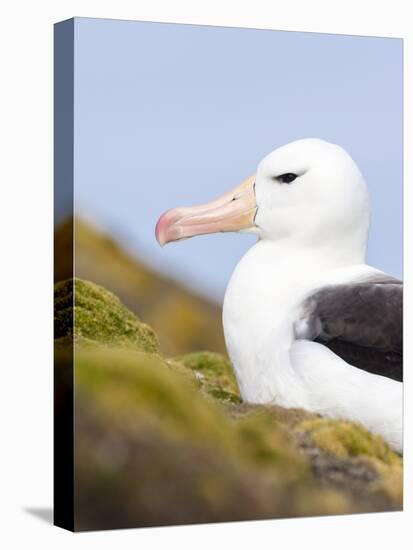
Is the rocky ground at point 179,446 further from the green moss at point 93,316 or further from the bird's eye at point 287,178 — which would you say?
the bird's eye at point 287,178

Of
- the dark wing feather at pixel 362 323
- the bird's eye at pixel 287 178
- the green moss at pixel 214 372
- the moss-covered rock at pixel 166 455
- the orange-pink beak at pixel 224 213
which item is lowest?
the moss-covered rock at pixel 166 455

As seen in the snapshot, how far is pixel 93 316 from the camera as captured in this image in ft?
36.1

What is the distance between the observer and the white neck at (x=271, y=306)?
37.2 ft

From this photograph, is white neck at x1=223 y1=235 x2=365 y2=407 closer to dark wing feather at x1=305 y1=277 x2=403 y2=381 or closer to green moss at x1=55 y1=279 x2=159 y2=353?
dark wing feather at x1=305 y1=277 x2=403 y2=381

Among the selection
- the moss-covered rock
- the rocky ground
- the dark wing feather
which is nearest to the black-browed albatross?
the dark wing feather

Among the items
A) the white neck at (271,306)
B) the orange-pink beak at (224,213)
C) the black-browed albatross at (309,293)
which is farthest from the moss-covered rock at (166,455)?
the orange-pink beak at (224,213)

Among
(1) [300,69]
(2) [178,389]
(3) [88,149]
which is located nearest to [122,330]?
(2) [178,389]

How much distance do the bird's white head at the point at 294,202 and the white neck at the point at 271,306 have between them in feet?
0.35

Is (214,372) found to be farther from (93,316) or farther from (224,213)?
(93,316)

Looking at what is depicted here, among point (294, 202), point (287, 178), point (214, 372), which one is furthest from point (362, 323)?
point (214, 372)

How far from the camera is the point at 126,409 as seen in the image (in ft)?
34.7

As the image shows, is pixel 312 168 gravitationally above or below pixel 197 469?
above

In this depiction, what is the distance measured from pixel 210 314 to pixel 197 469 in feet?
5.41

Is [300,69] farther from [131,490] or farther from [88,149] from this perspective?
[131,490]
